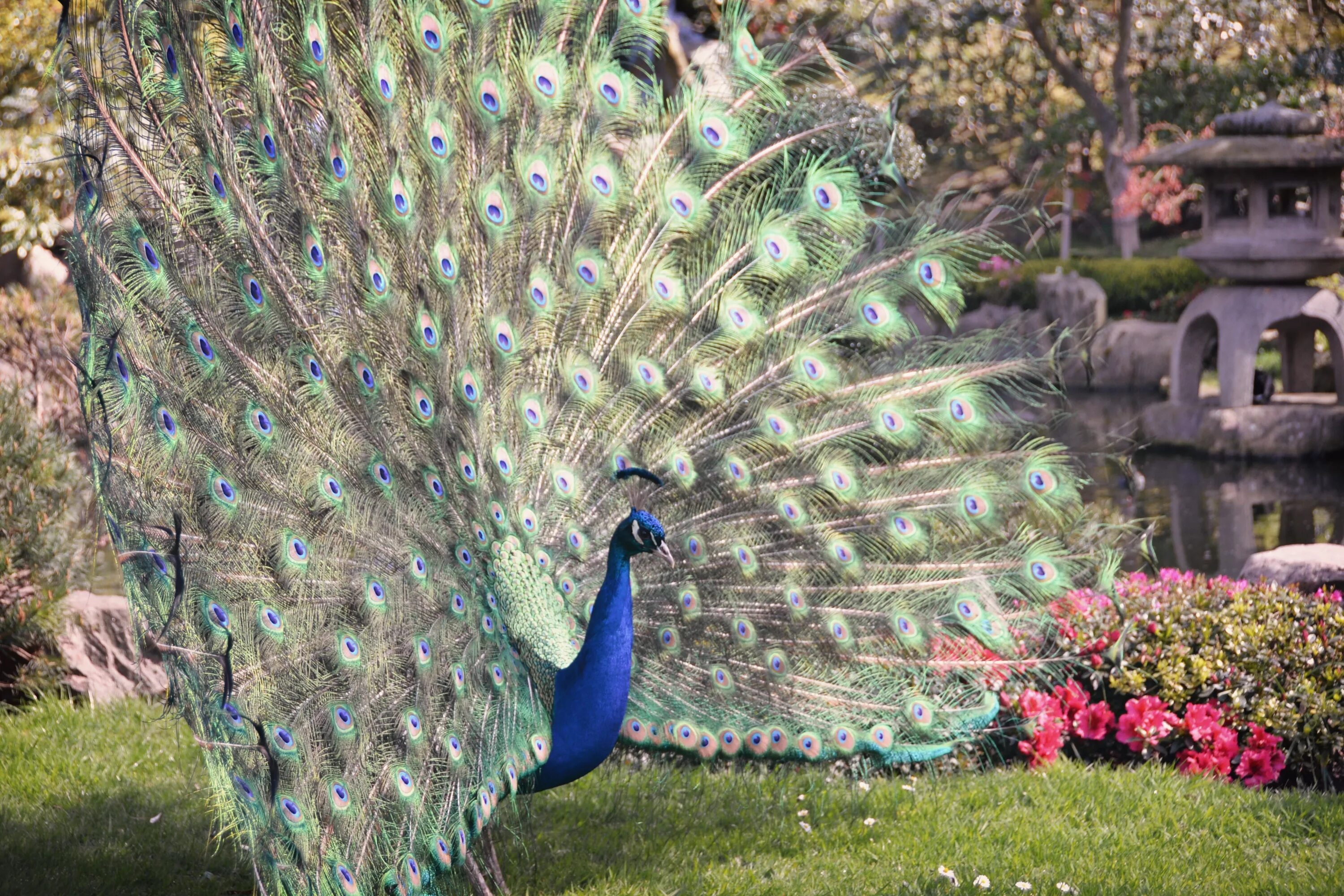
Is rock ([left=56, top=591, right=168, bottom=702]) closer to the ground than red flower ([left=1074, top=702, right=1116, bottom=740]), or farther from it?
farther from it

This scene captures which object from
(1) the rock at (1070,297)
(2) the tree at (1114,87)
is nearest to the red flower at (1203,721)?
(1) the rock at (1070,297)

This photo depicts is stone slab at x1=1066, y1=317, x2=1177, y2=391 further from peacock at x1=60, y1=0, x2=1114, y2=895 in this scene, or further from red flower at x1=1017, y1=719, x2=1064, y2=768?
peacock at x1=60, y1=0, x2=1114, y2=895

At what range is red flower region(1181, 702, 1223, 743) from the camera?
4664 mm

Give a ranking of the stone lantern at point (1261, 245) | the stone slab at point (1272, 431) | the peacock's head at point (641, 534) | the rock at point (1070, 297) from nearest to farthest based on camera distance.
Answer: the peacock's head at point (641, 534)
the stone lantern at point (1261, 245)
the stone slab at point (1272, 431)
the rock at point (1070, 297)

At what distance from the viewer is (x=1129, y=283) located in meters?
18.0

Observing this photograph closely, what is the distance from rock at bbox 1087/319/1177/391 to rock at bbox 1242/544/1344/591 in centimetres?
981

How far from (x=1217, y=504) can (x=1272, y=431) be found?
79.3 inches

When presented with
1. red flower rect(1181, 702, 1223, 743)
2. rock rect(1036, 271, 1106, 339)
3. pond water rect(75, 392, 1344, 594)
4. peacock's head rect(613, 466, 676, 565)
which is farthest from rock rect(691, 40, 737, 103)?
rock rect(1036, 271, 1106, 339)

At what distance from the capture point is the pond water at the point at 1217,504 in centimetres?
827

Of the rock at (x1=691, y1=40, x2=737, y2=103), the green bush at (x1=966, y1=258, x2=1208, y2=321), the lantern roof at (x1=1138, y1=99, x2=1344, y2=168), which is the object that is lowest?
the rock at (x1=691, y1=40, x2=737, y2=103)

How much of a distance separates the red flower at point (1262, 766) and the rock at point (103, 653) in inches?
170

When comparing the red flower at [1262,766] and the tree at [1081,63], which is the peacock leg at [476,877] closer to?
the red flower at [1262,766]

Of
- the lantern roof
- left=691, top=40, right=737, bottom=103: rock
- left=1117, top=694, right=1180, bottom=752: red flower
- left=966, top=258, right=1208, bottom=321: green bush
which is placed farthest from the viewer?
left=966, top=258, right=1208, bottom=321: green bush

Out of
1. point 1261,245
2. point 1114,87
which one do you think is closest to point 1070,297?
point 1114,87
